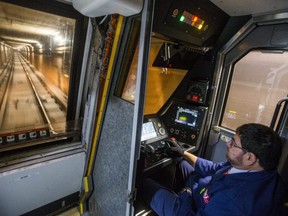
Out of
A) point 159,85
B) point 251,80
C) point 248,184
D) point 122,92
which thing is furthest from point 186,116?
point 248,184

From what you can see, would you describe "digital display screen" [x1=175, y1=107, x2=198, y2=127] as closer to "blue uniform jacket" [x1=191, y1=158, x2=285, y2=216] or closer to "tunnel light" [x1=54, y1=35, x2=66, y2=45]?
"blue uniform jacket" [x1=191, y1=158, x2=285, y2=216]

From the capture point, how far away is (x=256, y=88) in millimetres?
2051

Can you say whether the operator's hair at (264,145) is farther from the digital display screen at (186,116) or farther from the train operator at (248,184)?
the digital display screen at (186,116)

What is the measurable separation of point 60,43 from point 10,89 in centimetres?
85

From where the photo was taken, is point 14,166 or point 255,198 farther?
point 14,166

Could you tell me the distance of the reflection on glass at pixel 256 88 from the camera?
6.13ft

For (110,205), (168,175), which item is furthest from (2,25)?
(168,175)

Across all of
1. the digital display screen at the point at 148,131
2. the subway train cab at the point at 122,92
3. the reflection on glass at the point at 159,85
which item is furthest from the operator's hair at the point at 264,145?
the reflection on glass at the point at 159,85

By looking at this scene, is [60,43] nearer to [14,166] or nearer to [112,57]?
[112,57]

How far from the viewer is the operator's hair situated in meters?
1.17

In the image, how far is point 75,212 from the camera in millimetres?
2043

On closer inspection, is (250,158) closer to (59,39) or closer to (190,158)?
(190,158)

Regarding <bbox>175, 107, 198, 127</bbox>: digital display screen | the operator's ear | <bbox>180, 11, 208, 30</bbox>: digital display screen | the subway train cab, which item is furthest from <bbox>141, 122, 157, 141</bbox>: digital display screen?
<bbox>180, 11, 208, 30</bbox>: digital display screen

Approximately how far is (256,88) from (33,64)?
2.50 meters
